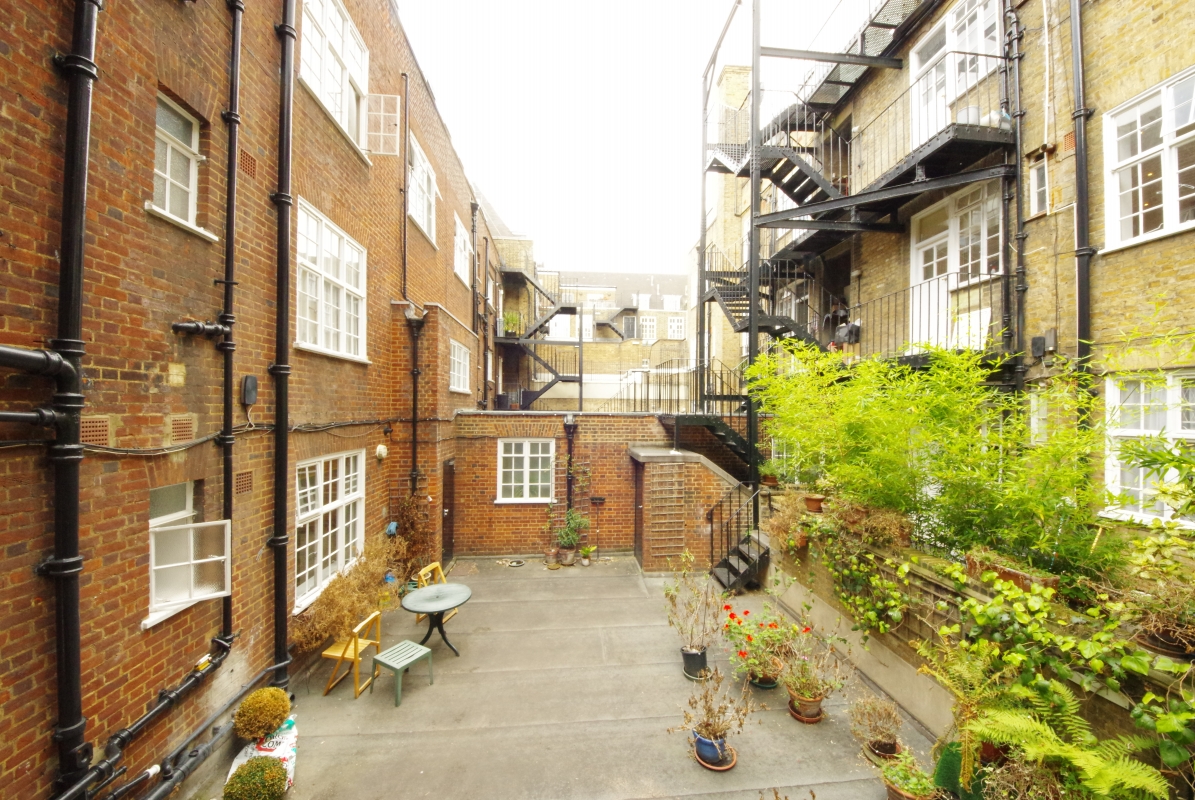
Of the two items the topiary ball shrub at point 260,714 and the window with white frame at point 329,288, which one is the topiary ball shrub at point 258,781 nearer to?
the topiary ball shrub at point 260,714

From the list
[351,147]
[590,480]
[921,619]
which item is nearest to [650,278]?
[590,480]

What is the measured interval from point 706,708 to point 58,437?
4.94m

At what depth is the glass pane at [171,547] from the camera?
11.8 feet

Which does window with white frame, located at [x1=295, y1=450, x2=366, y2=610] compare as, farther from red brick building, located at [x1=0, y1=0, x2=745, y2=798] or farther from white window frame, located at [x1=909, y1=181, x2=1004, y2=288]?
white window frame, located at [x1=909, y1=181, x2=1004, y2=288]

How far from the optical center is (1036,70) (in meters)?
6.44

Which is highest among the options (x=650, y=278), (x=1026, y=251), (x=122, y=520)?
(x=650, y=278)

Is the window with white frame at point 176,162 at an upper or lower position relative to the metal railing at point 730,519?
upper

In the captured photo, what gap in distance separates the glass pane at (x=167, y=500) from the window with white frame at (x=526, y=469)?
634cm

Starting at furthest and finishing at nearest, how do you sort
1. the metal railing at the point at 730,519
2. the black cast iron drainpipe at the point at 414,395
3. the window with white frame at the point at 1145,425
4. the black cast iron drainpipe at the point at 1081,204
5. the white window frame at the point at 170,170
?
the metal railing at the point at 730,519 → the black cast iron drainpipe at the point at 414,395 → the black cast iron drainpipe at the point at 1081,204 → the window with white frame at the point at 1145,425 → the white window frame at the point at 170,170

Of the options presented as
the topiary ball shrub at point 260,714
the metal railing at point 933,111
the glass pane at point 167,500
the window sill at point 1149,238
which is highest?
the metal railing at point 933,111

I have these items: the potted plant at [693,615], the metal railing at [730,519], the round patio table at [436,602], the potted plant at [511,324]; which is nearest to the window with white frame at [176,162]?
the round patio table at [436,602]

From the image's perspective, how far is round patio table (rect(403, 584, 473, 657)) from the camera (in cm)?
577

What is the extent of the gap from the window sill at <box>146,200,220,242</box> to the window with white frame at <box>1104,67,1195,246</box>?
9.44 meters

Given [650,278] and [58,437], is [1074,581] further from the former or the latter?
[650,278]
